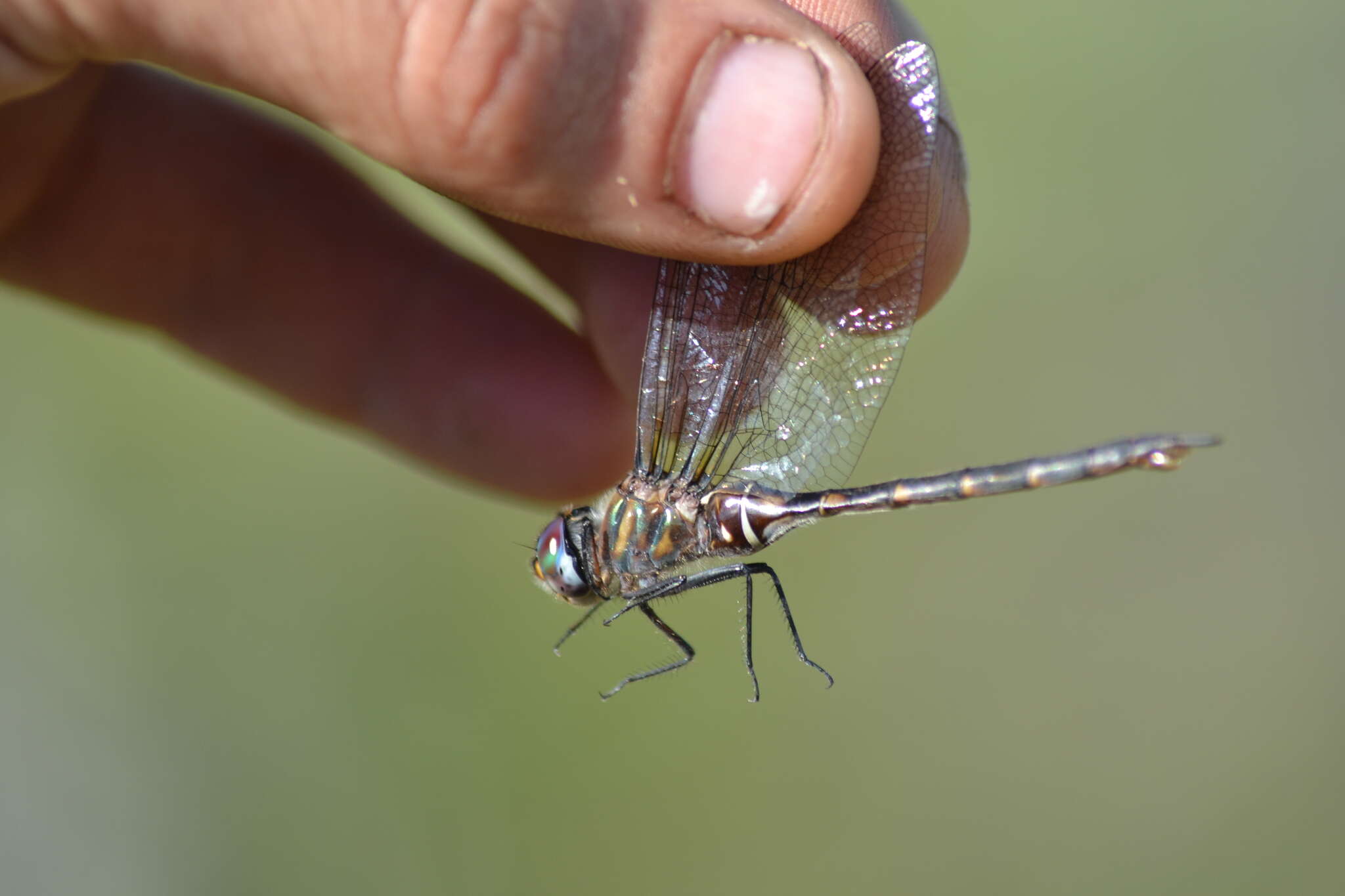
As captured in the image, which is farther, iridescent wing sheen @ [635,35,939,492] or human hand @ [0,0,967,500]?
iridescent wing sheen @ [635,35,939,492]

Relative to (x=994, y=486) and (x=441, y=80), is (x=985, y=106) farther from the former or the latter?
(x=441, y=80)

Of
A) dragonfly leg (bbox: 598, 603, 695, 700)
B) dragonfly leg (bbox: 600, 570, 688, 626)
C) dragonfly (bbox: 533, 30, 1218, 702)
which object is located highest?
dragonfly (bbox: 533, 30, 1218, 702)

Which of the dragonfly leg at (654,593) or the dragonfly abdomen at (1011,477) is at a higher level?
the dragonfly abdomen at (1011,477)

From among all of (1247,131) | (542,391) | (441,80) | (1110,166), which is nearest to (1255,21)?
(1247,131)

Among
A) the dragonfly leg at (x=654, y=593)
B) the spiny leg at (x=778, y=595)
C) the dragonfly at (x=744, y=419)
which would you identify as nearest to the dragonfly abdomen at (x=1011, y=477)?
the dragonfly at (x=744, y=419)

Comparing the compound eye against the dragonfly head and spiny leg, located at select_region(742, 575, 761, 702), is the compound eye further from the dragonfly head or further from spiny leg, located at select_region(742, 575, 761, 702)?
spiny leg, located at select_region(742, 575, 761, 702)

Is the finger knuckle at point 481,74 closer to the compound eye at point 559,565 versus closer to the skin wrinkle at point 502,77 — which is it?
the skin wrinkle at point 502,77

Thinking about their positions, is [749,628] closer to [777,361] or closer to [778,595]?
[778,595]

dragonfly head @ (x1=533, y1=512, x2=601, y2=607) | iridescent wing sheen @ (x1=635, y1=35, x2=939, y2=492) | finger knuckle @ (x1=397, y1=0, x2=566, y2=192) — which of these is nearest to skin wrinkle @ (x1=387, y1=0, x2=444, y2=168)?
finger knuckle @ (x1=397, y1=0, x2=566, y2=192)

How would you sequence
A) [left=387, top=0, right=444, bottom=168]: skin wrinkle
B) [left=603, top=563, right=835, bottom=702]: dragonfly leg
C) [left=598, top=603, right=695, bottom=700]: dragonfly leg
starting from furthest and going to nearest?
1. [left=598, top=603, right=695, bottom=700]: dragonfly leg
2. [left=603, top=563, right=835, bottom=702]: dragonfly leg
3. [left=387, top=0, right=444, bottom=168]: skin wrinkle
